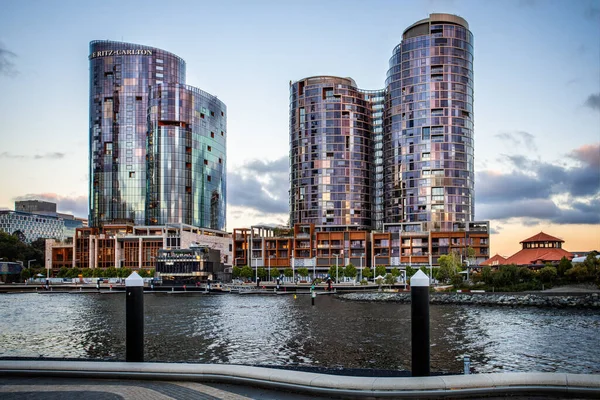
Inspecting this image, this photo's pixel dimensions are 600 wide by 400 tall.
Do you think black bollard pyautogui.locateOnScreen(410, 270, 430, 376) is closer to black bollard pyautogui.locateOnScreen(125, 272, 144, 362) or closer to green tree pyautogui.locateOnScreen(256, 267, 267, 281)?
black bollard pyautogui.locateOnScreen(125, 272, 144, 362)

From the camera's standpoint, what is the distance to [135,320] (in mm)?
22844

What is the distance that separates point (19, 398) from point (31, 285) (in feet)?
601

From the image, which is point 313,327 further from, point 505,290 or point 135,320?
point 505,290

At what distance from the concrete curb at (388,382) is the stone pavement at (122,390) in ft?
1.21

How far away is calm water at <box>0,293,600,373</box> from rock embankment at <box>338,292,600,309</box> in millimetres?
8664

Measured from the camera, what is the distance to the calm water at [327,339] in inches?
1460

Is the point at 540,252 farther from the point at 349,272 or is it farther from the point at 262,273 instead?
the point at 262,273

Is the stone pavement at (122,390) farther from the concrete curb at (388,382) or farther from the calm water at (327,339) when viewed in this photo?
the calm water at (327,339)

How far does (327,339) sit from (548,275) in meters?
71.2

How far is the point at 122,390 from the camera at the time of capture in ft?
59.4

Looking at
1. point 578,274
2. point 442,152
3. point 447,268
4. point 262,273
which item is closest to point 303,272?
point 262,273

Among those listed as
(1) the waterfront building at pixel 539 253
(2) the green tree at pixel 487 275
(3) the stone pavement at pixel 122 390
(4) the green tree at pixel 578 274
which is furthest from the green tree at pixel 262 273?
(3) the stone pavement at pixel 122 390

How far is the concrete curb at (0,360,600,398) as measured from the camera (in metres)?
17.4

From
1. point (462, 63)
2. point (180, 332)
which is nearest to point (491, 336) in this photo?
point (180, 332)
